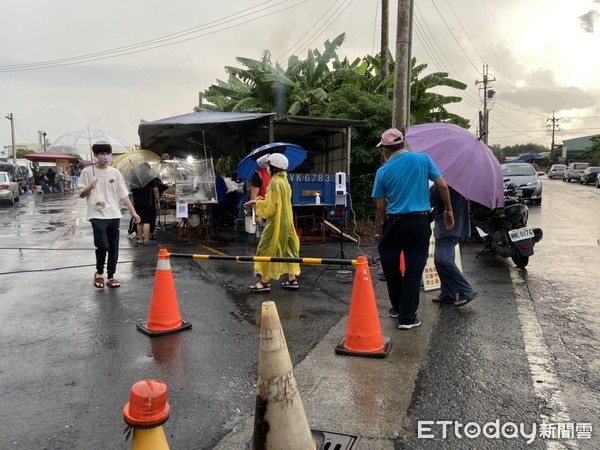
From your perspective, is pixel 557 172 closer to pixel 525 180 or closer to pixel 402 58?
pixel 525 180

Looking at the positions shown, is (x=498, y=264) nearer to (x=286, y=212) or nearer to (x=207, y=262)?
(x=286, y=212)

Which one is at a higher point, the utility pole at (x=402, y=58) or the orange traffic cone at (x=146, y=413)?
the utility pole at (x=402, y=58)

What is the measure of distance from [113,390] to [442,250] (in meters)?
3.60

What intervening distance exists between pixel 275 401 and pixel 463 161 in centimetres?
364

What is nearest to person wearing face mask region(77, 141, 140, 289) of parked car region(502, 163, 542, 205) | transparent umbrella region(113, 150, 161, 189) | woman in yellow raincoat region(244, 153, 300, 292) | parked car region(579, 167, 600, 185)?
woman in yellow raincoat region(244, 153, 300, 292)

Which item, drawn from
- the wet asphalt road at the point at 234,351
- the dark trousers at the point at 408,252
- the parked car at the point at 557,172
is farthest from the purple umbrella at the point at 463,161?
the parked car at the point at 557,172

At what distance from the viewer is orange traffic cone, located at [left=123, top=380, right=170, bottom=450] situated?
1881 mm

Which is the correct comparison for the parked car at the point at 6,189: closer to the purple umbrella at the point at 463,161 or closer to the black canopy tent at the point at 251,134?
the black canopy tent at the point at 251,134

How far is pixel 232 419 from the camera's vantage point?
10.1 ft

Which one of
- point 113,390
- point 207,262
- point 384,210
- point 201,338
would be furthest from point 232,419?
point 207,262

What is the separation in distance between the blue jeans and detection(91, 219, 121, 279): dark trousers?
4.14 metres

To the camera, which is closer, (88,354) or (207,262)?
(88,354)

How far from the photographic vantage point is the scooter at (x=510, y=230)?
23.2 feet

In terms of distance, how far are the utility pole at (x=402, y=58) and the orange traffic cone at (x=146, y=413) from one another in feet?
28.4
